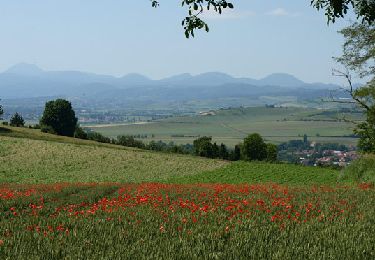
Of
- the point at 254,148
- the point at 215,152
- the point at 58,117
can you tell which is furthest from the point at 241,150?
the point at 58,117

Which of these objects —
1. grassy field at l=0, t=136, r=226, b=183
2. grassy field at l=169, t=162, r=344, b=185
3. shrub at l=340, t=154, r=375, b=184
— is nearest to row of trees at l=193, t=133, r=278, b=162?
grassy field at l=0, t=136, r=226, b=183

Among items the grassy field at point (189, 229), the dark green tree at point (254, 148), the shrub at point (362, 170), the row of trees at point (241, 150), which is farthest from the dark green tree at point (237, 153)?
the grassy field at point (189, 229)

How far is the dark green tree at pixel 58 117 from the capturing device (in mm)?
106250

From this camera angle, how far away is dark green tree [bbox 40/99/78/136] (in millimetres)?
106250

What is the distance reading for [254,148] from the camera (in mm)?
98562

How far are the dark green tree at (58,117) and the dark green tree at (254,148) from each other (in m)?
43.1

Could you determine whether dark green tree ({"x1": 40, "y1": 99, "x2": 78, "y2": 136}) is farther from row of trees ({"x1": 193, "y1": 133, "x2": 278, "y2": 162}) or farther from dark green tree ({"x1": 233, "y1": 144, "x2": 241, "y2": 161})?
dark green tree ({"x1": 233, "y1": 144, "x2": 241, "y2": 161})

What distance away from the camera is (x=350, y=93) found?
3878 cm

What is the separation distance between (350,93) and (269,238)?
1293 inches

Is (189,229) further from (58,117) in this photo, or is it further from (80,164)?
(58,117)

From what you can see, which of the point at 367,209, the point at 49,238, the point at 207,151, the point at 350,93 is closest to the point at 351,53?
the point at 350,93

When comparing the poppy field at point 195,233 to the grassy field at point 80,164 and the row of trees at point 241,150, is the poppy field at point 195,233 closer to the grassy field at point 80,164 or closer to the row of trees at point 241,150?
the grassy field at point 80,164

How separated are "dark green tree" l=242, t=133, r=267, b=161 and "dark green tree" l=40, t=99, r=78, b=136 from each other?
4312 cm

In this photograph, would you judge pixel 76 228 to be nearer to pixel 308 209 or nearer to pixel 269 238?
pixel 269 238
